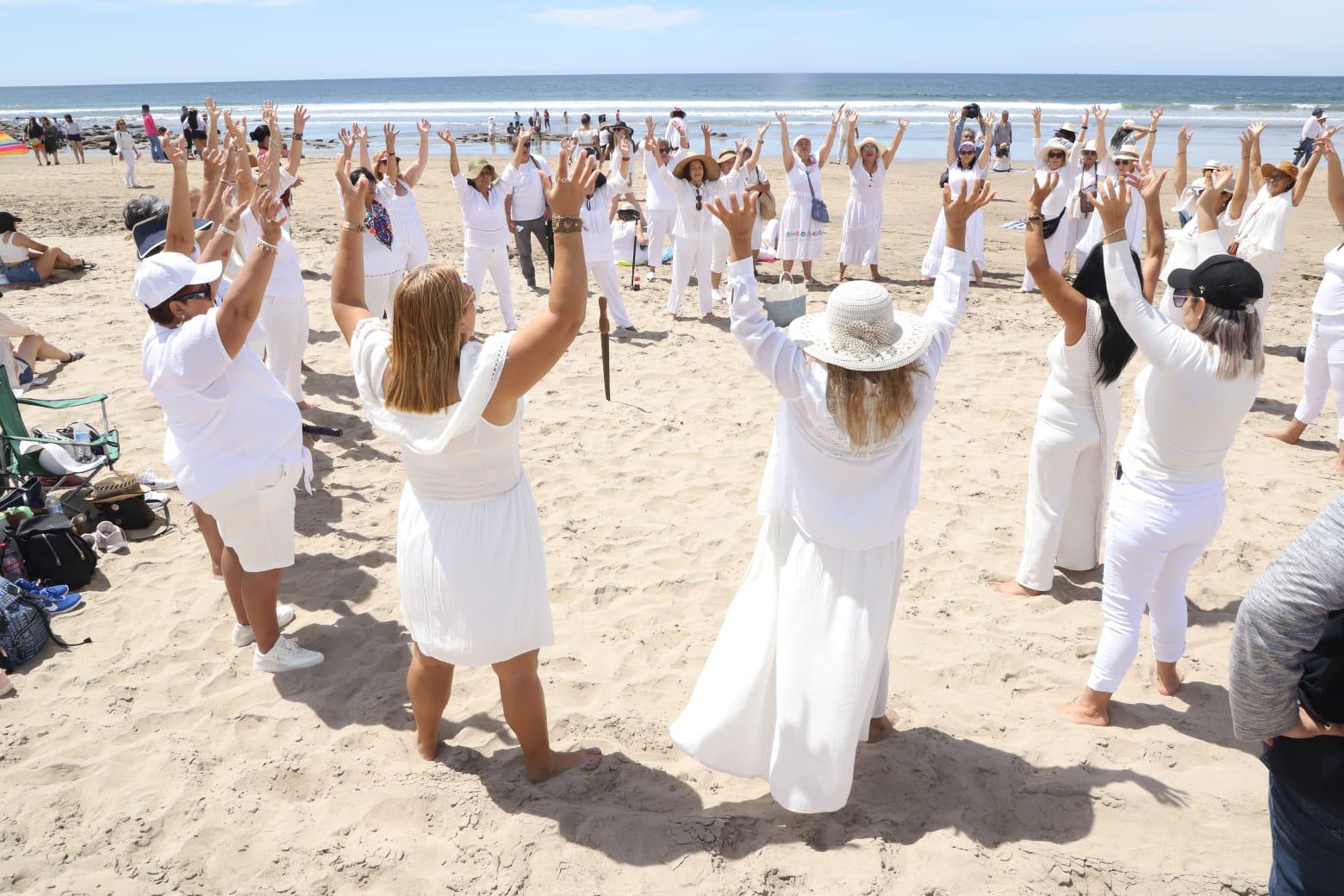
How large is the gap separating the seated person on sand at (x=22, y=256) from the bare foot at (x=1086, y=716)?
43.6 ft

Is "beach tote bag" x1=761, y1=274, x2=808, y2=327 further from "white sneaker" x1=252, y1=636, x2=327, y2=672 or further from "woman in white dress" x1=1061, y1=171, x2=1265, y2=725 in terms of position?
"white sneaker" x1=252, y1=636, x2=327, y2=672

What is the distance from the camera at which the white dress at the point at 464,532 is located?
2875mm

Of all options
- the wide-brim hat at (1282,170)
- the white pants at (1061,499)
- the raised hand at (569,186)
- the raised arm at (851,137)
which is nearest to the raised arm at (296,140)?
the raised hand at (569,186)

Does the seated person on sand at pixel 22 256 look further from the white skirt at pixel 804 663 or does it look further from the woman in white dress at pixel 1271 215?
the woman in white dress at pixel 1271 215

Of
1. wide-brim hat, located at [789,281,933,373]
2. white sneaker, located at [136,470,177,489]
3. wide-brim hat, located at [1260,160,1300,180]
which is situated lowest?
white sneaker, located at [136,470,177,489]

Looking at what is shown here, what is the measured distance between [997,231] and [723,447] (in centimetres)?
1137

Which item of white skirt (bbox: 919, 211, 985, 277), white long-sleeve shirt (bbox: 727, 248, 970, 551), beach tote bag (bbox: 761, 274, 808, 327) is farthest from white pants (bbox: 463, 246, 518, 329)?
white long-sleeve shirt (bbox: 727, 248, 970, 551)

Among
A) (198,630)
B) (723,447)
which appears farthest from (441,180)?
(198,630)

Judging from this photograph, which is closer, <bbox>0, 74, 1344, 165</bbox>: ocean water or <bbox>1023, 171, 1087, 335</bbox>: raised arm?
<bbox>1023, 171, 1087, 335</bbox>: raised arm

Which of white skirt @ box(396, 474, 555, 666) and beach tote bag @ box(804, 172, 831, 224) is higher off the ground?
beach tote bag @ box(804, 172, 831, 224)

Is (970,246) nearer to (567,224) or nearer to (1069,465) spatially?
(1069,465)

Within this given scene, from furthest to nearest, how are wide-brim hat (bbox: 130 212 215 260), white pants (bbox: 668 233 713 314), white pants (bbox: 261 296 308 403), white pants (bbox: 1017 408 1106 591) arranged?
white pants (bbox: 668 233 713 314), white pants (bbox: 261 296 308 403), wide-brim hat (bbox: 130 212 215 260), white pants (bbox: 1017 408 1106 591)

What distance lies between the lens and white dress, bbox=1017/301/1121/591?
14.5 feet

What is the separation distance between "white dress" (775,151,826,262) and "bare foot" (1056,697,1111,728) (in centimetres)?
875
